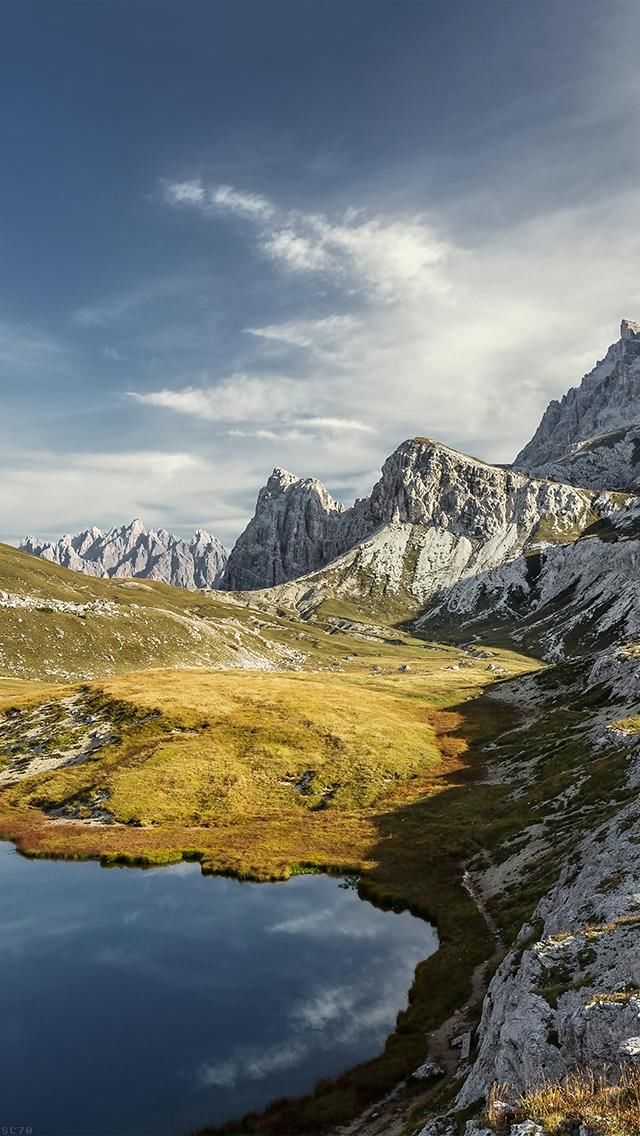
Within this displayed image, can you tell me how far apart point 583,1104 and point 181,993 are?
31.2 m

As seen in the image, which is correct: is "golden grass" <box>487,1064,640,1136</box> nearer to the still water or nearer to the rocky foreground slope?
the rocky foreground slope

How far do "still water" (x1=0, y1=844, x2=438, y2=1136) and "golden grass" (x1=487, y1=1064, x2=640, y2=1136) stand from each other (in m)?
18.8

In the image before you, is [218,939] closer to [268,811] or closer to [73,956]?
[73,956]

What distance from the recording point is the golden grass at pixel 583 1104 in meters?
12.6

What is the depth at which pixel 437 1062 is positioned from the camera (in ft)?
96.9

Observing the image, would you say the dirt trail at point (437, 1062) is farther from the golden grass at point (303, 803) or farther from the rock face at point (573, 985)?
the rock face at point (573, 985)

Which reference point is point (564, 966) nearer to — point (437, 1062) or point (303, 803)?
point (437, 1062)

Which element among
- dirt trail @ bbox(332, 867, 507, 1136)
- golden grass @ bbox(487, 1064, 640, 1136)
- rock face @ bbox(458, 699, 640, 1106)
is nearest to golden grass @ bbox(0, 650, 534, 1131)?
dirt trail @ bbox(332, 867, 507, 1136)

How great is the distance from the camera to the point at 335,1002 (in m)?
36.7

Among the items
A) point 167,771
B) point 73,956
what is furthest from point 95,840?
point 73,956

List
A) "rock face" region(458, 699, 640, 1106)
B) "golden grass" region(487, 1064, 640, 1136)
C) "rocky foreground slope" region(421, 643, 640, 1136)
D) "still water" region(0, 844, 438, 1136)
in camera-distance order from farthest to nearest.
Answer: "still water" region(0, 844, 438, 1136), "rock face" region(458, 699, 640, 1106), "rocky foreground slope" region(421, 643, 640, 1136), "golden grass" region(487, 1064, 640, 1136)

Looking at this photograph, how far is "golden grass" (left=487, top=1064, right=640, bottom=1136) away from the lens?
497 inches

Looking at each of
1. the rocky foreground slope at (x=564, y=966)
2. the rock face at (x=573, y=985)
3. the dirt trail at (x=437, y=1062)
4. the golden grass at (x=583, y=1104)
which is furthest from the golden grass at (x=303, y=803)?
the golden grass at (x=583, y=1104)

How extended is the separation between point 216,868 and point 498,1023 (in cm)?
3983
